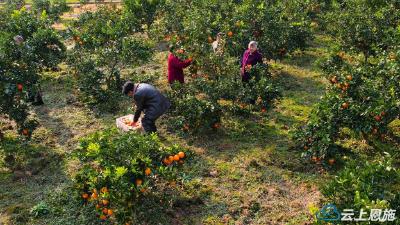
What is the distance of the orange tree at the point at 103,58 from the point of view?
451 inches

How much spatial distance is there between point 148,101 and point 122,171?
10.1ft

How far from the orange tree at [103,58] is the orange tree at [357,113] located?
535 centimetres

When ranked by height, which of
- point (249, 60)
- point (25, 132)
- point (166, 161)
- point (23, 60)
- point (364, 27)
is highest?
point (364, 27)

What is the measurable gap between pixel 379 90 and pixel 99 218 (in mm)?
6300

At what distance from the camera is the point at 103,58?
11672 mm

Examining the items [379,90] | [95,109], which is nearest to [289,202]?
[379,90]

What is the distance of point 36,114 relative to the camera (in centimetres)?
1127

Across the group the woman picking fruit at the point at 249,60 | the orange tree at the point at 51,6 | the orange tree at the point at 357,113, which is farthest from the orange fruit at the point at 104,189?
the orange tree at the point at 51,6

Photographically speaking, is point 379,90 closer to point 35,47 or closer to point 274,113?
point 274,113

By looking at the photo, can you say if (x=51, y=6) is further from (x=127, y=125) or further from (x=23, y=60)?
(x=127, y=125)

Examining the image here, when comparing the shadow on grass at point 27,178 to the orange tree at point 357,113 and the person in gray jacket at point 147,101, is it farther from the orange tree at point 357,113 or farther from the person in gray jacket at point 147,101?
the orange tree at point 357,113

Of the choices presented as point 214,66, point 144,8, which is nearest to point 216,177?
point 214,66

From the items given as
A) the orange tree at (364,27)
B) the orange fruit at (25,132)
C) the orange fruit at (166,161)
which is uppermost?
the orange tree at (364,27)

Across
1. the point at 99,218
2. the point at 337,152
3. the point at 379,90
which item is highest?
the point at 379,90
